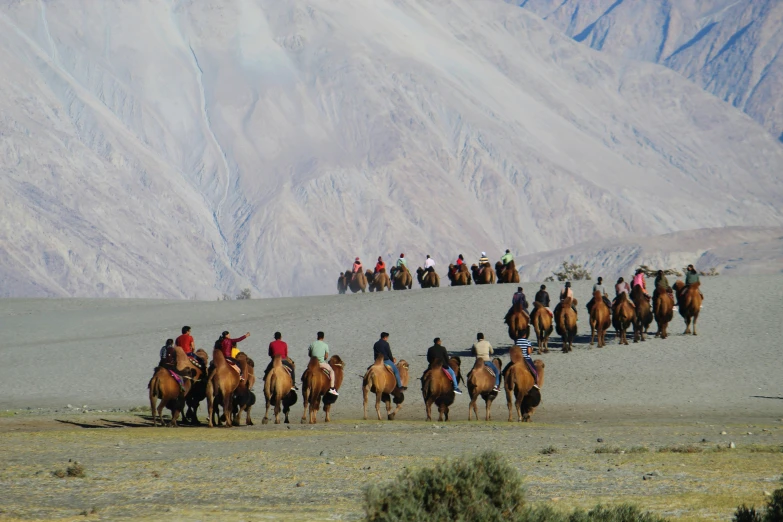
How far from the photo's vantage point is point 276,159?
154 m

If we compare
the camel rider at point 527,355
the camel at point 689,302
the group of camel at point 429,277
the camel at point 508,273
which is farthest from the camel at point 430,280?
the camel rider at point 527,355

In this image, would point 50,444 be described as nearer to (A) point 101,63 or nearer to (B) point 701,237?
(B) point 701,237

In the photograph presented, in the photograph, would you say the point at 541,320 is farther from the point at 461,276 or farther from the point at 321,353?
the point at 461,276

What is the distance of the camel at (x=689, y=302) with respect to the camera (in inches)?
1374

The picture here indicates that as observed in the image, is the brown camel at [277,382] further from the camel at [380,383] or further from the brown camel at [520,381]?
the brown camel at [520,381]

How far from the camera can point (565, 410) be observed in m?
28.5

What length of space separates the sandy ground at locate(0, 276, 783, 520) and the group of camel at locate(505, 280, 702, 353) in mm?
494

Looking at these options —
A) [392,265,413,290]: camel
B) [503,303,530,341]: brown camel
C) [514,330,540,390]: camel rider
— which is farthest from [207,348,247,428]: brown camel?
[392,265,413,290]: camel

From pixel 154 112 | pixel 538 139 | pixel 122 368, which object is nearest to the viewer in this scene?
pixel 122 368

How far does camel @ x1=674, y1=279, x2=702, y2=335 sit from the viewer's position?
34.9m

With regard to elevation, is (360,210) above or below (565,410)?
above

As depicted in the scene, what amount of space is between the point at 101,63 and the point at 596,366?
13718 centimetres

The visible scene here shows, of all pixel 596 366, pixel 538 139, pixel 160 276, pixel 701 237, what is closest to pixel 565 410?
pixel 596 366

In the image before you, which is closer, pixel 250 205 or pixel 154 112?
pixel 250 205
